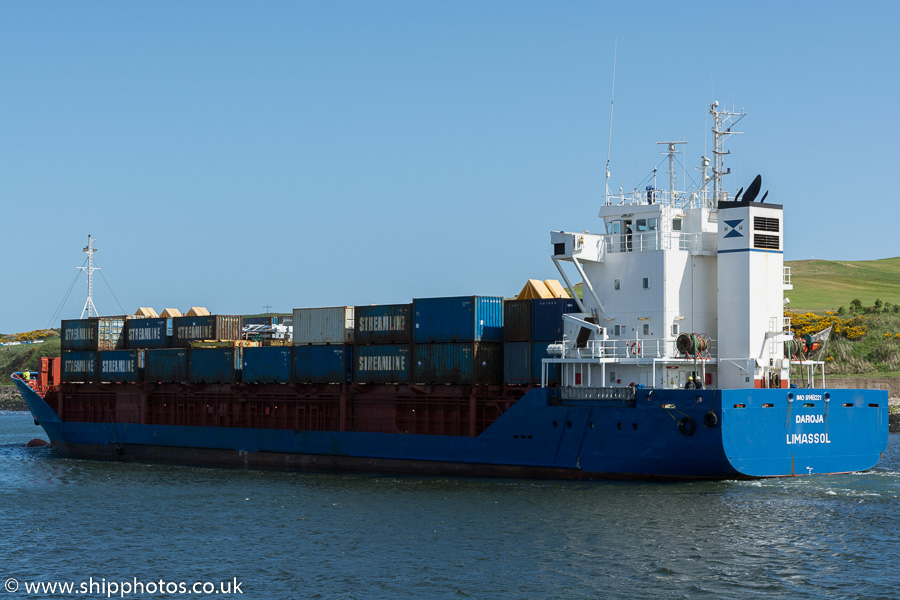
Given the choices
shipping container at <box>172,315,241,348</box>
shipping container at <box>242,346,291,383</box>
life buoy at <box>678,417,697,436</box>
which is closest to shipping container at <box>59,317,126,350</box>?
shipping container at <box>172,315,241,348</box>

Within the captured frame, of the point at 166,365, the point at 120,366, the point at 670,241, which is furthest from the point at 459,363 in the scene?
the point at 120,366

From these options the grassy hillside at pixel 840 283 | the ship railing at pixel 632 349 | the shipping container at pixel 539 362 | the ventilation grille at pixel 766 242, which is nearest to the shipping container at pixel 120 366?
the shipping container at pixel 539 362

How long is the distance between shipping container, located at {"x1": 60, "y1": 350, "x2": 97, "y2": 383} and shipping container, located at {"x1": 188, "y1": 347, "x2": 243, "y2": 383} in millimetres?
8133

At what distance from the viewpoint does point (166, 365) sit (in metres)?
53.7

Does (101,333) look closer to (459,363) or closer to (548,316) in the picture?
(459,363)

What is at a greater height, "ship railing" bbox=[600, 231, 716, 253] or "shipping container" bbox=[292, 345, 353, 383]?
"ship railing" bbox=[600, 231, 716, 253]

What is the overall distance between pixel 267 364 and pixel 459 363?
12.0 meters

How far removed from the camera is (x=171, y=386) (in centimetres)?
5384

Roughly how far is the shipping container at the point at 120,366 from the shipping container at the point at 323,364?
11.6 m

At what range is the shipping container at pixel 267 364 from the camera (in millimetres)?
48469

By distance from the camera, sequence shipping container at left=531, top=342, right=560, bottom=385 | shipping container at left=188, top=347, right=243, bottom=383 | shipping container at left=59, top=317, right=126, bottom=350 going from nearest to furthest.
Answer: shipping container at left=531, top=342, right=560, bottom=385
shipping container at left=188, top=347, right=243, bottom=383
shipping container at left=59, top=317, right=126, bottom=350

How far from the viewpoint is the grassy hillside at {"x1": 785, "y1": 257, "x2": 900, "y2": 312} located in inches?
4055

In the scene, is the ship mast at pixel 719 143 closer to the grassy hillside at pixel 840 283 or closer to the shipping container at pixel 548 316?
the shipping container at pixel 548 316

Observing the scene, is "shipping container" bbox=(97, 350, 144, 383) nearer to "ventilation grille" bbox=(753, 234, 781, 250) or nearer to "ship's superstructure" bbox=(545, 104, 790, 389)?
"ship's superstructure" bbox=(545, 104, 790, 389)
